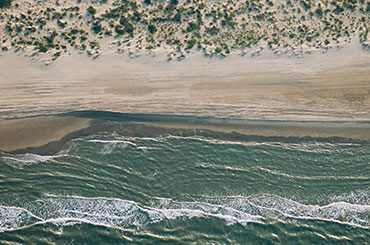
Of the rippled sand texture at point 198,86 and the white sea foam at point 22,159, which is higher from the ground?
the rippled sand texture at point 198,86

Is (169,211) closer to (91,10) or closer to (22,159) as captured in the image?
(22,159)

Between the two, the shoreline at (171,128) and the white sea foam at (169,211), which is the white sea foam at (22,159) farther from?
the white sea foam at (169,211)

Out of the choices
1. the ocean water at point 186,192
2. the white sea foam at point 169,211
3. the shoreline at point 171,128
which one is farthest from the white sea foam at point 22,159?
the white sea foam at point 169,211

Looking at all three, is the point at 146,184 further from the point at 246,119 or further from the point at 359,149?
the point at 359,149

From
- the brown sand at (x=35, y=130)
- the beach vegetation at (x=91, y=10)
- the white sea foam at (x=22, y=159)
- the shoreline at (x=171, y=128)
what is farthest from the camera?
the beach vegetation at (x=91, y=10)

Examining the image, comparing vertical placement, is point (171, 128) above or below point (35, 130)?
below

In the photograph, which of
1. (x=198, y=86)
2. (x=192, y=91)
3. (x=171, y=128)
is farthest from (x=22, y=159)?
(x=198, y=86)


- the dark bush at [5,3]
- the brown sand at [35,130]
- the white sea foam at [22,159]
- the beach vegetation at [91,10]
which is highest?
the dark bush at [5,3]
